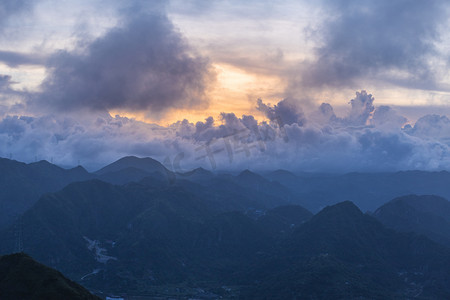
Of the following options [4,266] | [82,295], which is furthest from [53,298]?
[4,266]

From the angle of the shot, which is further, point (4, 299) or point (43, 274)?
point (43, 274)

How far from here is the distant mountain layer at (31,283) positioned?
545 ft

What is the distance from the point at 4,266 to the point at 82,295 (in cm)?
3659

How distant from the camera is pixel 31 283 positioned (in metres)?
172

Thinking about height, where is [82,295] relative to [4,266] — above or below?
below

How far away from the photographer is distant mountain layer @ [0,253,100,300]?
16600cm

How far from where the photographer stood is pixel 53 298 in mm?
163125

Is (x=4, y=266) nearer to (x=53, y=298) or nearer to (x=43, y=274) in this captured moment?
(x=43, y=274)

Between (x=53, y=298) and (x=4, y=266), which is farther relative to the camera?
(x=4, y=266)

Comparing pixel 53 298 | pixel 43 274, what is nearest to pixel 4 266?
pixel 43 274

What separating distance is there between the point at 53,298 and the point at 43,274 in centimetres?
1633

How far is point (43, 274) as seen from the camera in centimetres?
17600

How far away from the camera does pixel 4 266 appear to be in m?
180

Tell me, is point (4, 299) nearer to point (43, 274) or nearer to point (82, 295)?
point (43, 274)
